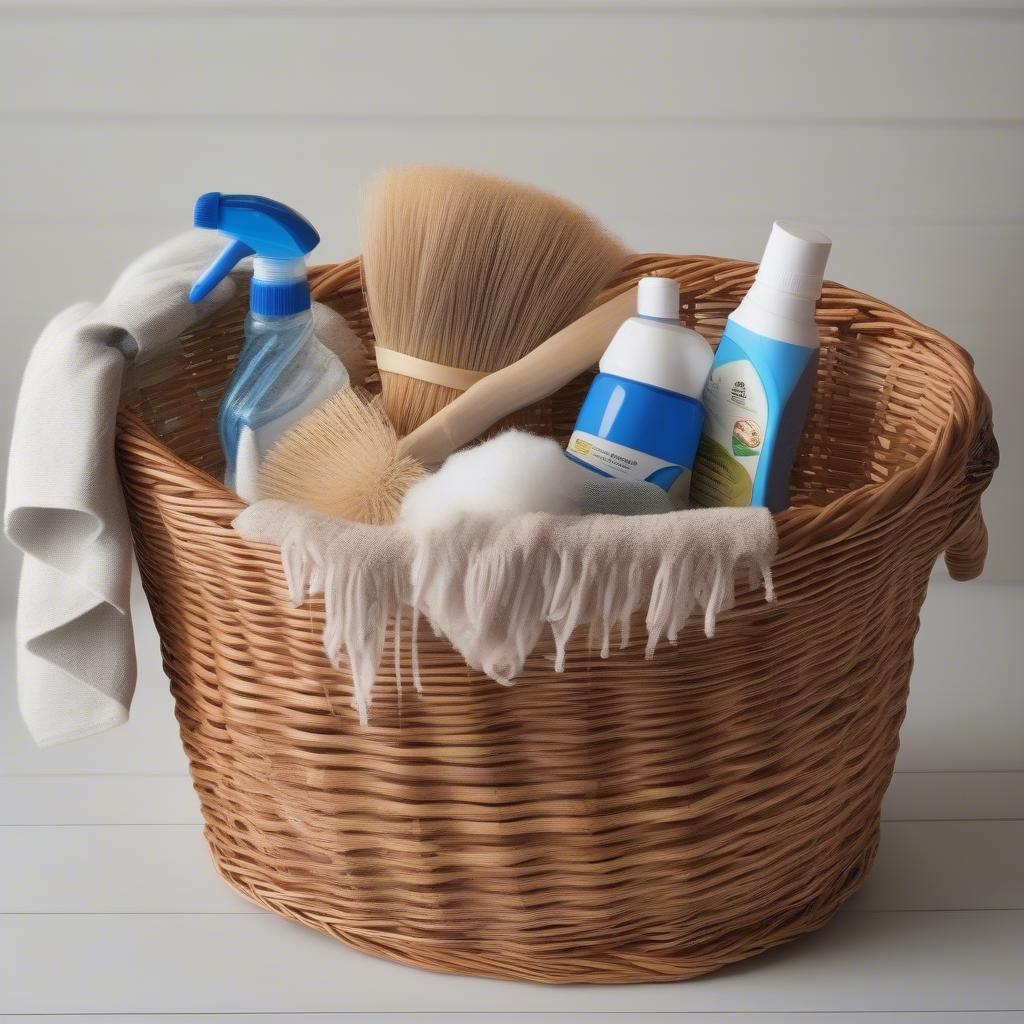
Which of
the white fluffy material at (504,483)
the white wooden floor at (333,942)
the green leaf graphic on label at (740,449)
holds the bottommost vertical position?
the white wooden floor at (333,942)

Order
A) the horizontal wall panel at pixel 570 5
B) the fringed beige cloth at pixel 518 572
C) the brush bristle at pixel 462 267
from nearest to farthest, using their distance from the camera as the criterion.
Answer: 1. the fringed beige cloth at pixel 518 572
2. the brush bristle at pixel 462 267
3. the horizontal wall panel at pixel 570 5

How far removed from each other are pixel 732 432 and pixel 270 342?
0.30 meters

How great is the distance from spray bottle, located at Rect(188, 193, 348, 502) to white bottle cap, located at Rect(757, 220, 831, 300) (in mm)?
278

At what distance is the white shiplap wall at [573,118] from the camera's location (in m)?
1.23

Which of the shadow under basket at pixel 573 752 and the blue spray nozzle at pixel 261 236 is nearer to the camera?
the shadow under basket at pixel 573 752

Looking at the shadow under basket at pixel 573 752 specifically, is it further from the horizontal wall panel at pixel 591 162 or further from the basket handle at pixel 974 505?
the horizontal wall panel at pixel 591 162

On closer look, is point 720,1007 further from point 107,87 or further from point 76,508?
point 107,87

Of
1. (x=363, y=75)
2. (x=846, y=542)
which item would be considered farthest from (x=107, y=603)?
(x=363, y=75)

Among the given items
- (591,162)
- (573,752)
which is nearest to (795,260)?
(573,752)

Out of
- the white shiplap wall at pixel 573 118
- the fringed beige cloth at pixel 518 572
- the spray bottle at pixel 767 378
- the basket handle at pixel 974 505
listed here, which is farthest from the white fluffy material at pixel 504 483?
the white shiplap wall at pixel 573 118

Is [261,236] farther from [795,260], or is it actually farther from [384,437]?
[795,260]

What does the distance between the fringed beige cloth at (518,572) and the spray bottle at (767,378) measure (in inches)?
6.8

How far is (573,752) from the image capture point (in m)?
0.69

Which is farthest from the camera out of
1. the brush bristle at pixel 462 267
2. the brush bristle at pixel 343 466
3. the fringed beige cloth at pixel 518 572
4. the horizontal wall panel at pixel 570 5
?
the horizontal wall panel at pixel 570 5
